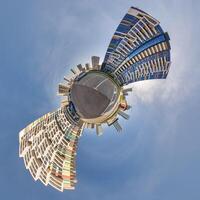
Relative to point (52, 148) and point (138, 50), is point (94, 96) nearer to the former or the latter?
point (52, 148)

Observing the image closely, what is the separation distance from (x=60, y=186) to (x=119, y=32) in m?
26.9

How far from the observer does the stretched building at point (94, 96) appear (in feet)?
182

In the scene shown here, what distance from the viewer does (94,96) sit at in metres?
54.8

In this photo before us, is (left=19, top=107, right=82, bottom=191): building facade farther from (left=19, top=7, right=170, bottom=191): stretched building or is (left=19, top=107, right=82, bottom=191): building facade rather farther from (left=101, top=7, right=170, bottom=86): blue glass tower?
(left=101, top=7, right=170, bottom=86): blue glass tower

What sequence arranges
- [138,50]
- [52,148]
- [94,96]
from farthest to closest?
[138,50] → [52,148] → [94,96]

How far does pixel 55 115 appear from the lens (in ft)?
211

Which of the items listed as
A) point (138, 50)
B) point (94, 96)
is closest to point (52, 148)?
point (94, 96)

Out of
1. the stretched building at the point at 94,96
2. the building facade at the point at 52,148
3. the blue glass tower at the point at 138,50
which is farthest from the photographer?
the blue glass tower at the point at 138,50

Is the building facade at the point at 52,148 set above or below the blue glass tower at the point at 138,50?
below

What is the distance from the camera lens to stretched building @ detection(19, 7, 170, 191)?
5538cm

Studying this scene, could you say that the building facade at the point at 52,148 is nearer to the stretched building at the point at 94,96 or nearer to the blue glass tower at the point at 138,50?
the stretched building at the point at 94,96

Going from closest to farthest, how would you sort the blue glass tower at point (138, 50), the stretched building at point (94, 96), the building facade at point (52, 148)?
the stretched building at point (94, 96) < the building facade at point (52, 148) < the blue glass tower at point (138, 50)

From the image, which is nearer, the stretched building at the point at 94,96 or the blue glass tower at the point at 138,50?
the stretched building at the point at 94,96

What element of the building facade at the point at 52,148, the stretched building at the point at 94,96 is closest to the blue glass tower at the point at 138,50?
the stretched building at the point at 94,96
